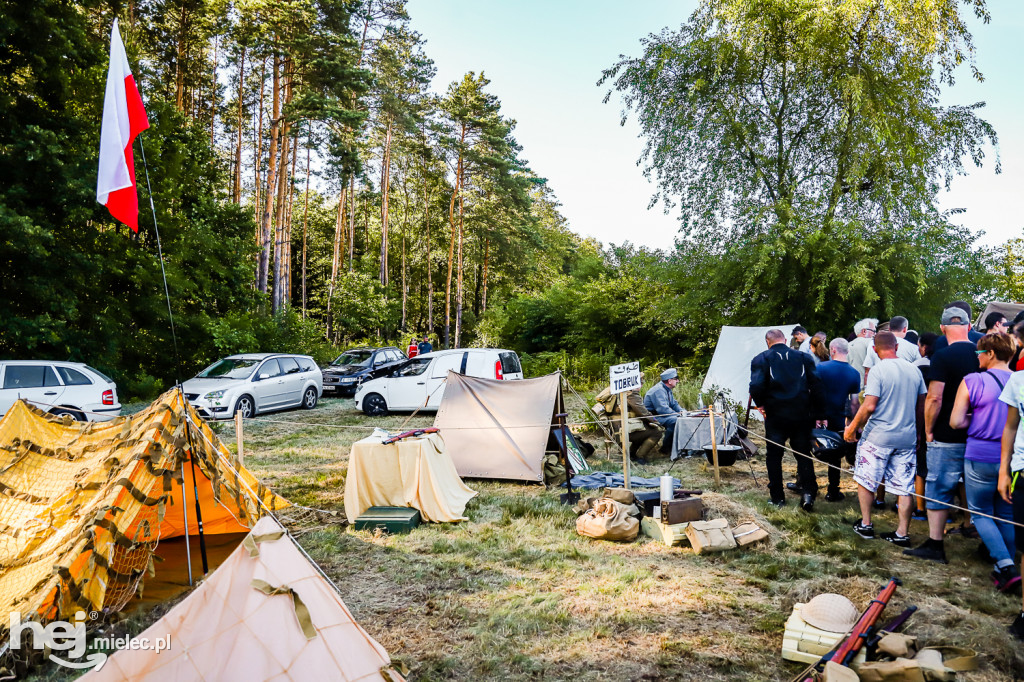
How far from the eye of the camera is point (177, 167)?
1831 centimetres

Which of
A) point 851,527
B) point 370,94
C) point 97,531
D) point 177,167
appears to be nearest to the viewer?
point 97,531

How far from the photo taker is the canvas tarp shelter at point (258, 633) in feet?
8.64

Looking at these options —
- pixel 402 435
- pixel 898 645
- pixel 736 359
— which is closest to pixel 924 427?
pixel 898 645

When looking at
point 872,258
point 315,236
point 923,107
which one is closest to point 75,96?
point 872,258

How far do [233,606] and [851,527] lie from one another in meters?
5.57

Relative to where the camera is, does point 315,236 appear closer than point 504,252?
No

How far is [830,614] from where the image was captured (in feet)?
12.4

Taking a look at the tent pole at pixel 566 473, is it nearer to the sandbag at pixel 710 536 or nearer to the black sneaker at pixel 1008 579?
the sandbag at pixel 710 536

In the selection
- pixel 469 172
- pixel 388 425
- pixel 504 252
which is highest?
pixel 469 172

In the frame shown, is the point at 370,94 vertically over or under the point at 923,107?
over

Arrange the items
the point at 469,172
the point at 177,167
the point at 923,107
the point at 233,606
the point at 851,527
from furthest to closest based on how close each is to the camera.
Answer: the point at 469,172, the point at 177,167, the point at 923,107, the point at 851,527, the point at 233,606

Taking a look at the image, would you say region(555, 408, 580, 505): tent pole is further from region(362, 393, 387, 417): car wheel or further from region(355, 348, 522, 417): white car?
region(362, 393, 387, 417): car wheel

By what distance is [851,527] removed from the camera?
5996 millimetres

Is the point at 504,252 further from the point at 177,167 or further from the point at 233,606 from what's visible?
the point at 233,606
